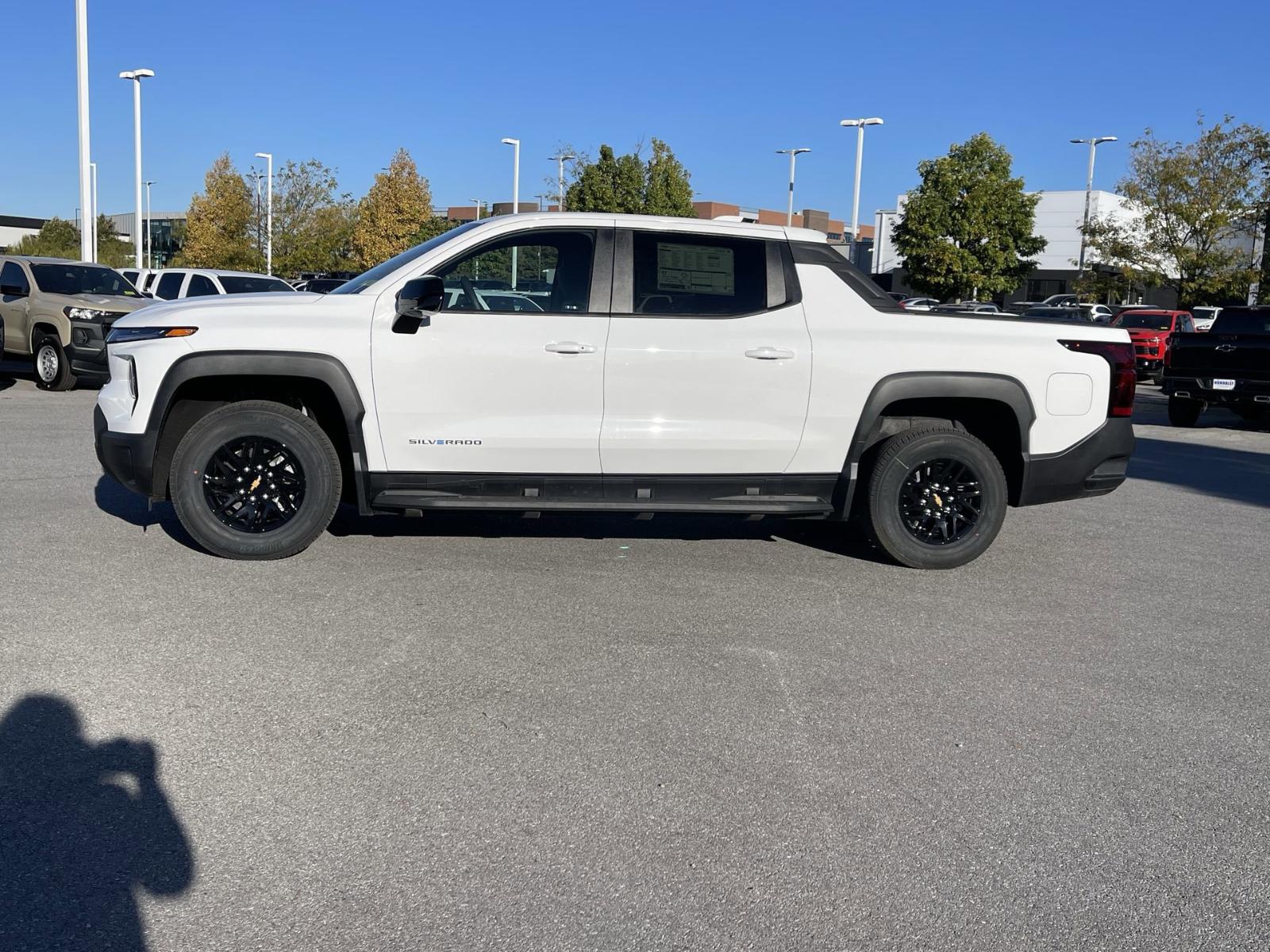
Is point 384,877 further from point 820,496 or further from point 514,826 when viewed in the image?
point 820,496

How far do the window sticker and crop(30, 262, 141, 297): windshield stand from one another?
12257 millimetres

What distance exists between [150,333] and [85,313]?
10449 millimetres

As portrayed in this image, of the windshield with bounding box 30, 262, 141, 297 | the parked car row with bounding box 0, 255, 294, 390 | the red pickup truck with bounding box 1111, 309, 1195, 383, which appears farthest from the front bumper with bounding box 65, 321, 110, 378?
the red pickup truck with bounding box 1111, 309, 1195, 383

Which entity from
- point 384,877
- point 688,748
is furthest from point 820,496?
point 384,877

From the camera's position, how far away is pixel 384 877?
127 inches

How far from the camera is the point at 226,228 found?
166 feet

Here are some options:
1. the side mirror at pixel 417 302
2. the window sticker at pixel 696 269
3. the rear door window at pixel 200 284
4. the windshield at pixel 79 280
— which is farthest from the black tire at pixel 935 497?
the rear door window at pixel 200 284

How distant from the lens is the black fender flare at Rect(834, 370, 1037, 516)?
21.6ft

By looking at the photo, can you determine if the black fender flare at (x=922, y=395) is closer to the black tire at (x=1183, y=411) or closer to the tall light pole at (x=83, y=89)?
the black tire at (x=1183, y=411)

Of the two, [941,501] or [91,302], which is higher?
[91,302]

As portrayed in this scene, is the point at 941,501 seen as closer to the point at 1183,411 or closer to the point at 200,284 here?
the point at 1183,411

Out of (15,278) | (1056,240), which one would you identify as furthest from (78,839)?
(1056,240)

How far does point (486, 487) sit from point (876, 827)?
11.1ft

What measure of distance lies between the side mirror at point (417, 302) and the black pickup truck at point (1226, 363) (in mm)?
13588
